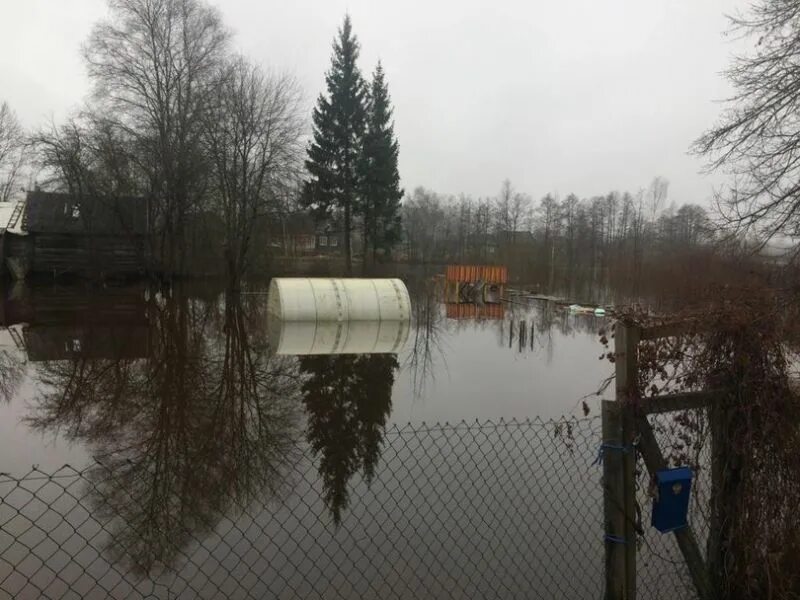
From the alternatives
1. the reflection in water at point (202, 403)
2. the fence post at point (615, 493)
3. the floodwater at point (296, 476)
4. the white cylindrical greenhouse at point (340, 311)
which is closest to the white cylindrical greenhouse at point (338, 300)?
the white cylindrical greenhouse at point (340, 311)

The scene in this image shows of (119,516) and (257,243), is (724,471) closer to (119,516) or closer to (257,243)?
(119,516)

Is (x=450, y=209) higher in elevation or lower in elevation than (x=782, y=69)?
higher

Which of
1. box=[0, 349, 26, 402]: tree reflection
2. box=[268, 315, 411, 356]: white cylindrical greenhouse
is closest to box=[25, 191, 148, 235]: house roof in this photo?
box=[268, 315, 411, 356]: white cylindrical greenhouse

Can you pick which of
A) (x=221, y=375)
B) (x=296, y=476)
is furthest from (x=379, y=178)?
(x=296, y=476)

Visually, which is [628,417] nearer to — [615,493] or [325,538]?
[615,493]

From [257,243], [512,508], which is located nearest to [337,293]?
[512,508]

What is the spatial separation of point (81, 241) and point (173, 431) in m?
32.9

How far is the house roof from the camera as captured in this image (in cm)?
3375

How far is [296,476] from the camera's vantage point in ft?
19.1

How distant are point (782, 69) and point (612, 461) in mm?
9294

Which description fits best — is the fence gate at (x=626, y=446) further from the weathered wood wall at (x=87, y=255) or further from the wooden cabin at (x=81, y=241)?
the weathered wood wall at (x=87, y=255)

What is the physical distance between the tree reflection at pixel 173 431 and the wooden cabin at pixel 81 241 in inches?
948

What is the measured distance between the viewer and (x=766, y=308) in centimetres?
310

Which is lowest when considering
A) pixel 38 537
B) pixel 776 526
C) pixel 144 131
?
pixel 38 537
